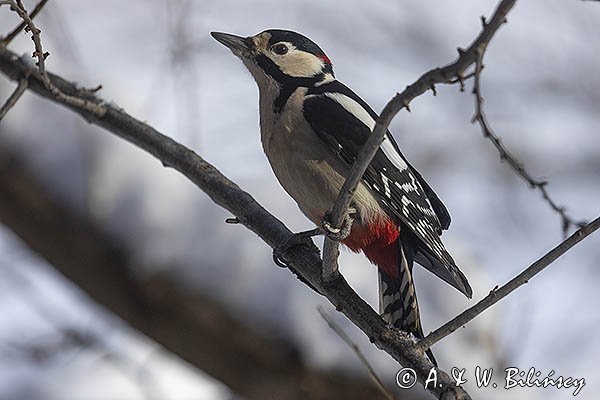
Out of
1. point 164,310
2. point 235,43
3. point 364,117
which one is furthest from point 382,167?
point 164,310

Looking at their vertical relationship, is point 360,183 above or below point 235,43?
below

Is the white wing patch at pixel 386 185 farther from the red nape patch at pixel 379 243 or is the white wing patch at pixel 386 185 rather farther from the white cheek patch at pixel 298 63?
the white cheek patch at pixel 298 63

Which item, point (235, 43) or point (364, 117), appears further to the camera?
point (235, 43)

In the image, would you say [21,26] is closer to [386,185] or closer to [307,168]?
[307,168]

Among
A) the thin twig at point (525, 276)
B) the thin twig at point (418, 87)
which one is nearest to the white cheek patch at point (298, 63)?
the thin twig at point (418, 87)

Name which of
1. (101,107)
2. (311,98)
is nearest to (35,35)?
(101,107)

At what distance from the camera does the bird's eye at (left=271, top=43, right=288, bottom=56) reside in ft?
9.77

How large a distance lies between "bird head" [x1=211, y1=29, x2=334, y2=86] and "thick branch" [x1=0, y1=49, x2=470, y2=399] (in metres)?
→ 0.47

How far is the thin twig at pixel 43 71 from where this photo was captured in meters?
2.02

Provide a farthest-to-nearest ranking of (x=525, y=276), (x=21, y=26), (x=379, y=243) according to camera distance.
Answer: (x=379, y=243) < (x=21, y=26) < (x=525, y=276)

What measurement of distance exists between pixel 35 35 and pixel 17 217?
1.92m

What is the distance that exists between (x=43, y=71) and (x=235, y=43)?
96 cm

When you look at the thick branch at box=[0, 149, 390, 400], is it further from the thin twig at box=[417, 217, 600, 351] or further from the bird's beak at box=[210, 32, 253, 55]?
the thin twig at box=[417, 217, 600, 351]

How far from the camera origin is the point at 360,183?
101 inches
